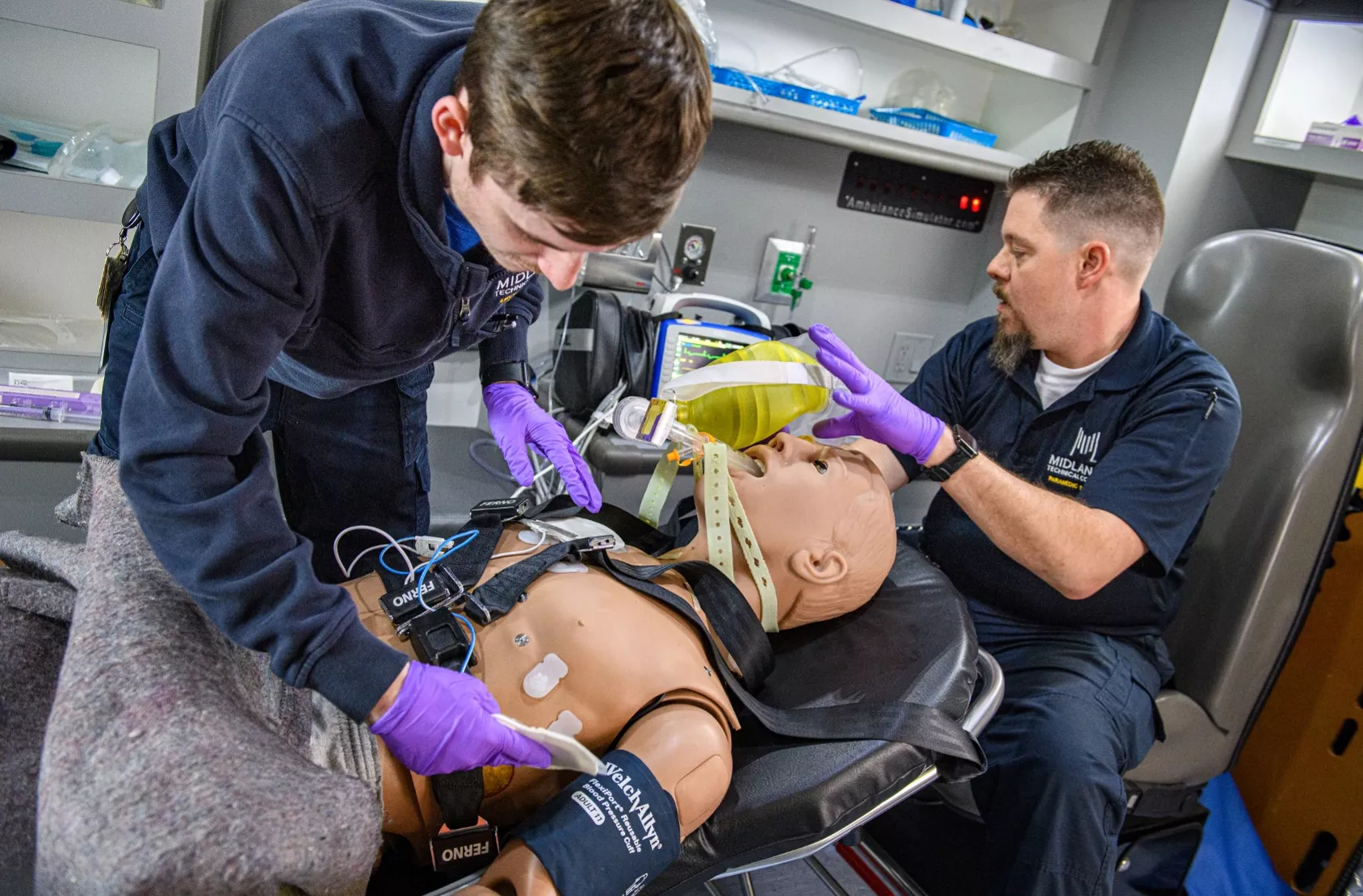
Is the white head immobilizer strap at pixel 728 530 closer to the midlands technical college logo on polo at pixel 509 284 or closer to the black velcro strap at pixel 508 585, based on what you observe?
the black velcro strap at pixel 508 585

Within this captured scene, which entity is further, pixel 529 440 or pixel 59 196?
pixel 59 196

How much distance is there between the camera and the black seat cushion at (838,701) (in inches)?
45.8

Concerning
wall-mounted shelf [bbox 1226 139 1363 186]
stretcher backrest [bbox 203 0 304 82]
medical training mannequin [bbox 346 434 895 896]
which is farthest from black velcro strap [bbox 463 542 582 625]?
wall-mounted shelf [bbox 1226 139 1363 186]

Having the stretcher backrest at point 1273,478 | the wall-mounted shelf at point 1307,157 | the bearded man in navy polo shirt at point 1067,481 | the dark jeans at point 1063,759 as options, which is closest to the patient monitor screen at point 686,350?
the bearded man in navy polo shirt at point 1067,481

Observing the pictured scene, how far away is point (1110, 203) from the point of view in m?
1.88

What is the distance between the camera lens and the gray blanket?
725mm

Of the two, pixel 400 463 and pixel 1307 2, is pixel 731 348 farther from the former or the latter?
pixel 1307 2

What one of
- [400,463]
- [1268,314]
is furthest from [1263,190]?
[400,463]

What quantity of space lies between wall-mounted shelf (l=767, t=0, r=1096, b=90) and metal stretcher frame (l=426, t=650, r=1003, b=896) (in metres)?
1.97

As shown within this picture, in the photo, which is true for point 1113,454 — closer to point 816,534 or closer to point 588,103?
point 816,534

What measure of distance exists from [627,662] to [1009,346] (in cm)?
127

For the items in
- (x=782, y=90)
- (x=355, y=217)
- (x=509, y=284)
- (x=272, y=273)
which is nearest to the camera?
(x=272, y=273)

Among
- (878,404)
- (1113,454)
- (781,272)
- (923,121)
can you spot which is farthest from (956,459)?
(923,121)

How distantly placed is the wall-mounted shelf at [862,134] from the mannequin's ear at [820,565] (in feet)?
4.92
